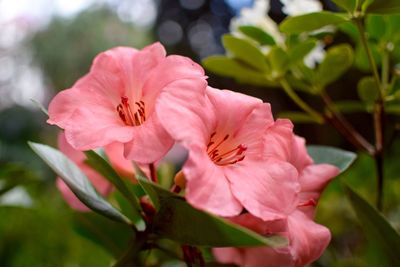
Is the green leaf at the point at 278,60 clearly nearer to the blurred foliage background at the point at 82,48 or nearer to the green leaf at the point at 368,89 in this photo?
the green leaf at the point at 368,89

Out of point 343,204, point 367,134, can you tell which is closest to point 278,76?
point 343,204

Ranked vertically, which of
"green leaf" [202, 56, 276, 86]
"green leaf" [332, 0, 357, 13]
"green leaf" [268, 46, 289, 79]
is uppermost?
"green leaf" [332, 0, 357, 13]

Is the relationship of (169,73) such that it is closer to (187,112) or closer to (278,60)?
(187,112)

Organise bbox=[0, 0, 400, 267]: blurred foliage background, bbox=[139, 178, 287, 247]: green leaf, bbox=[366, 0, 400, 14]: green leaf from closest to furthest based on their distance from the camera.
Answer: bbox=[139, 178, 287, 247]: green leaf < bbox=[366, 0, 400, 14]: green leaf < bbox=[0, 0, 400, 267]: blurred foliage background

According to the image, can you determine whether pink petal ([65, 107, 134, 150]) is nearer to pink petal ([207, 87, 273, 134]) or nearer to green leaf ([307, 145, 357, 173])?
pink petal ([207, 87, 273, 134])

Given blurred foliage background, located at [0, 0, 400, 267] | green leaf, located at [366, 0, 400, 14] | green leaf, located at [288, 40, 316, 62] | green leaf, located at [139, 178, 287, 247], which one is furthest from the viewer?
blurred foliage background, located at [0, 0, 400, 267]

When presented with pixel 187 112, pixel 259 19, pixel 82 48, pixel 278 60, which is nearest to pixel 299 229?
pixel 187 112

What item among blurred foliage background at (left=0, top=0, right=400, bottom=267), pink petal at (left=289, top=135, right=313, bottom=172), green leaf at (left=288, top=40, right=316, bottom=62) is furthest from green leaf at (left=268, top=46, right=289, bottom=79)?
blurred foliage background at (left=0, top=0, right=400, bottom=267)
